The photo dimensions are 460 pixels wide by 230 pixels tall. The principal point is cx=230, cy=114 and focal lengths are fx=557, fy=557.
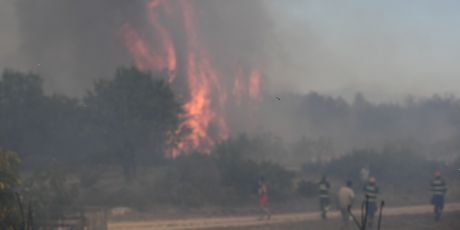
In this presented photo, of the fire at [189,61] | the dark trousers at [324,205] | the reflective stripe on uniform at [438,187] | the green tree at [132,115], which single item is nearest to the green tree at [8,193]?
the dark trousers at [324,205]

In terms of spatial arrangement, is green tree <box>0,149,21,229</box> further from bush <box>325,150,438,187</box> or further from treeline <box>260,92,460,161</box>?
treeline <box>260,92,460,161</box>

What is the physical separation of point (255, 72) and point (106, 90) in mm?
28481

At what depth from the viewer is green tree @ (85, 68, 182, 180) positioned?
4209 cm

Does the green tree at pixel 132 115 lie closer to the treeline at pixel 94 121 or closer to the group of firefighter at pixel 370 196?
the treeline at pixel 94 121

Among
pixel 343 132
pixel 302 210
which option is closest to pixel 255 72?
pixel 343 132

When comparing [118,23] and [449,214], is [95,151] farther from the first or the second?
[449,214]

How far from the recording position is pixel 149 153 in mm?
47156

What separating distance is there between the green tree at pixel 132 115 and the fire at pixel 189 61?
41.8ft

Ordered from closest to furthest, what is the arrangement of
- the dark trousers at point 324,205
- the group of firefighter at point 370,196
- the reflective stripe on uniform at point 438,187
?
the group of firefighter at point 370,196, the reflective stripe on uniform at point 438,187, the dark trousers at point 324,205

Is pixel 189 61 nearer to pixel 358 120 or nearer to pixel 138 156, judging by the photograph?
pixel 138 156

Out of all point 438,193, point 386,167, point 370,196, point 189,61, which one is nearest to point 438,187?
point 438,193

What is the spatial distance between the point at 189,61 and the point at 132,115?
21202 mm

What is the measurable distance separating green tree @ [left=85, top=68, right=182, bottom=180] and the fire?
12.7 meters

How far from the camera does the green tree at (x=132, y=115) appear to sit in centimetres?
4209
